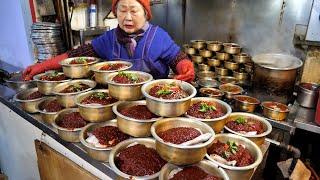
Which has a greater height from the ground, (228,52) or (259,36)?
(259,36)

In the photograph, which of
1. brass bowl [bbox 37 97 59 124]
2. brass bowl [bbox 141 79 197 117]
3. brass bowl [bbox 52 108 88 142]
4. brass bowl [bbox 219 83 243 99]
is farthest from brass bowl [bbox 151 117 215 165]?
brass bowl [bbox 219 83 243 99]

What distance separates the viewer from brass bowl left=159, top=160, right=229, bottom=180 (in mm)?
1453

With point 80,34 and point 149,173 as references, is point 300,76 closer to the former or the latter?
point 149,173

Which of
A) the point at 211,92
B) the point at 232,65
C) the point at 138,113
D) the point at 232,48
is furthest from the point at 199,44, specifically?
the point at 138,113

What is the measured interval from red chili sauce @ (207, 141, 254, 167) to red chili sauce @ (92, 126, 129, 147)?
0.69 metres

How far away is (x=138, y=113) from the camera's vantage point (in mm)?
1814

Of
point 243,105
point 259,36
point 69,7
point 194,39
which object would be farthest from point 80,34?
point 259,36

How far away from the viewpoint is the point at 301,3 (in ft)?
12.0

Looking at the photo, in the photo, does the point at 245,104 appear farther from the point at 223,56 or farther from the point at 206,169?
the point at 206,169

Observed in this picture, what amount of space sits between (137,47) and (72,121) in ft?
3.43

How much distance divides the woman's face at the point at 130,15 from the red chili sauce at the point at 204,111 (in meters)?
1.07

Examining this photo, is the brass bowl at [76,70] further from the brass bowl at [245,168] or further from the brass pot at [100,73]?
the brass bowl at [245,168]

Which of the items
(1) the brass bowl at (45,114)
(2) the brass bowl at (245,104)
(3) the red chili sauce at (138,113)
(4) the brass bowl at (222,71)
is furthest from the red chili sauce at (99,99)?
(4) the brass bowl at (222,71)

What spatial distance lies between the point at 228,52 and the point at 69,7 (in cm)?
278
